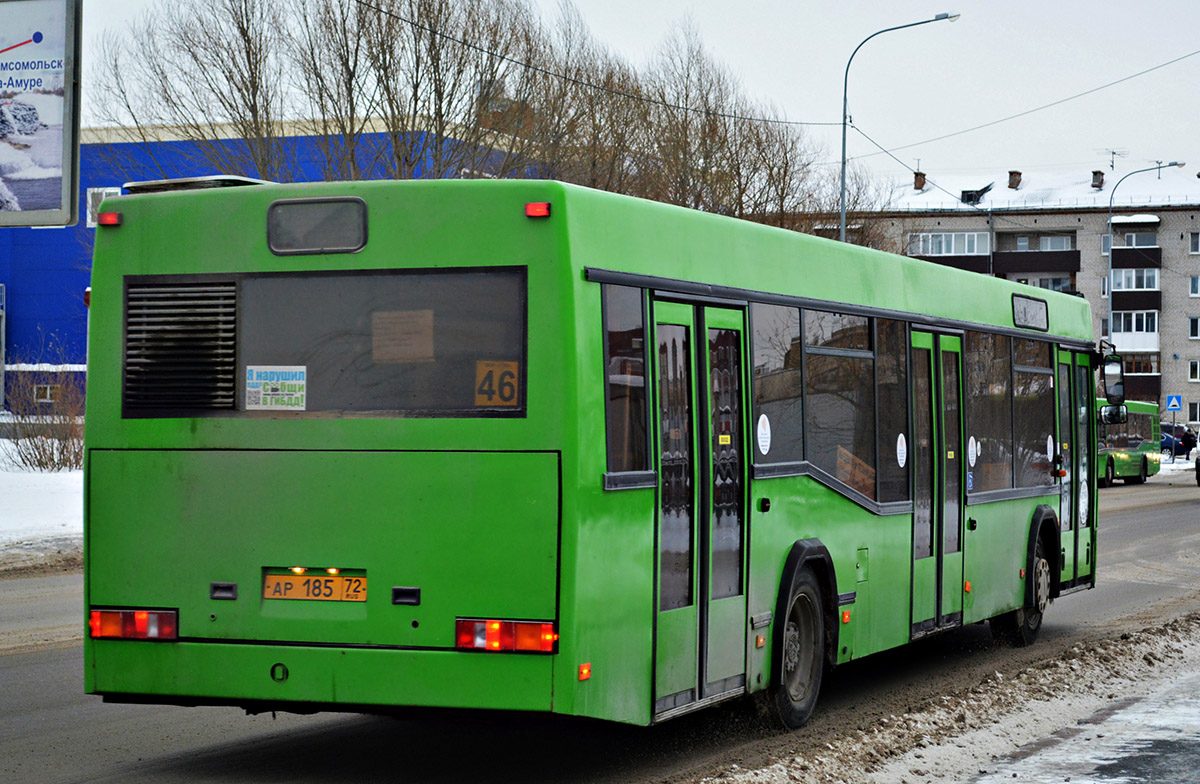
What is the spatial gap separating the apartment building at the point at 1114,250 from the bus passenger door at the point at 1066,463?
8825 centimetres

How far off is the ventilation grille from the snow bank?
13291 millimetres

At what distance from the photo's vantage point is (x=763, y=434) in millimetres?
8375

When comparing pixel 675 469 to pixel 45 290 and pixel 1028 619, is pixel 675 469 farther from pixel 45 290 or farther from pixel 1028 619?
pixel 45 290

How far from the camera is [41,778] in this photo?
713 centimetres

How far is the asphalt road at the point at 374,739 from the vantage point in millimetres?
7410

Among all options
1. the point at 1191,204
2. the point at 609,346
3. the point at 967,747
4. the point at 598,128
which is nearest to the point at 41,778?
the point at 609,346

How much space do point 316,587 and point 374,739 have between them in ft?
5.55

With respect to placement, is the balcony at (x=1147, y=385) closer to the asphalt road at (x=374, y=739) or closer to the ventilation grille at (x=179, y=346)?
the asphalt road at (x=374, y=739)

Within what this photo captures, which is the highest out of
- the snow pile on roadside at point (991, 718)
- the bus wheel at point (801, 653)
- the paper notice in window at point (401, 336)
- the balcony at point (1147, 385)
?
the balcony at point (1147, 385)

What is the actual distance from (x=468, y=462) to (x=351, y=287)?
0.94 meters

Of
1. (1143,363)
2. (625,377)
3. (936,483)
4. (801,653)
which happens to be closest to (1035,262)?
(1143,363)

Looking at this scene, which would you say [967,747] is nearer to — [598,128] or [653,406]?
[653,406]

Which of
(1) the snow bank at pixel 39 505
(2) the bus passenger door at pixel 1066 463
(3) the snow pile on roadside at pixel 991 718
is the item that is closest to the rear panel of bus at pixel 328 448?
(3) the snow pile on roadside at pixel 991 718

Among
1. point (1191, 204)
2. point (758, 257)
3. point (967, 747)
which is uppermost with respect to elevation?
point (1191, 204)
